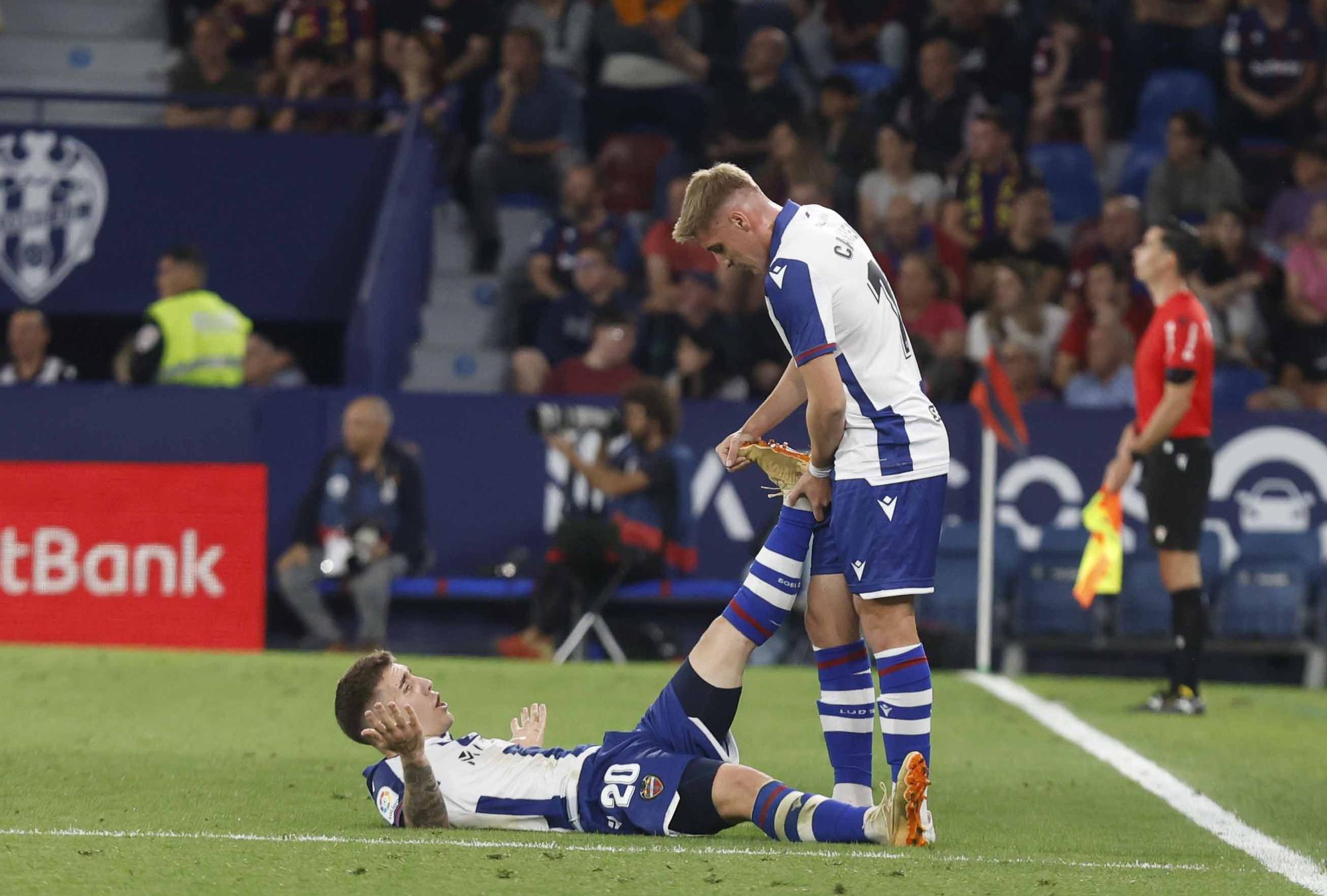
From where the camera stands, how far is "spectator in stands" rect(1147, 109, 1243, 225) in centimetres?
1540

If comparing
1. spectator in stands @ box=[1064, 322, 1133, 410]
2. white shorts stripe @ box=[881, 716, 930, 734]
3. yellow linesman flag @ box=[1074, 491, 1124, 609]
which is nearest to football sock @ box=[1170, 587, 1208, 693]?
yellow linesman flag @ box=[1074, 491, 1124, 609]

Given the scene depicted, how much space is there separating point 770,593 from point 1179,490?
448cm

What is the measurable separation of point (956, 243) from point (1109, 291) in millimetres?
1322

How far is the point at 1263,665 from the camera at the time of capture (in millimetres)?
12375

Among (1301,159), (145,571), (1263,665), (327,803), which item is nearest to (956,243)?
(1301,159)

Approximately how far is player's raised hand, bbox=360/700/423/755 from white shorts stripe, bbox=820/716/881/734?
1291mm

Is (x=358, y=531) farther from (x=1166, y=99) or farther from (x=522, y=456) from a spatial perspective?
(x=1166, y=99)

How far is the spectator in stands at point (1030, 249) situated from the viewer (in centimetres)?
1464

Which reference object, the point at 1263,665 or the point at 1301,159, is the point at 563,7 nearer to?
the point at 1301,159

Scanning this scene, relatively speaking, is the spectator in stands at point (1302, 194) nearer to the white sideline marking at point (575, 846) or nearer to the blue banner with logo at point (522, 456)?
the blue banner with logo at point (522, 456)

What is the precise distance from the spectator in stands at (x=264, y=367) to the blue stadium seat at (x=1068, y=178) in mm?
6280

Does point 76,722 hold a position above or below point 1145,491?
below

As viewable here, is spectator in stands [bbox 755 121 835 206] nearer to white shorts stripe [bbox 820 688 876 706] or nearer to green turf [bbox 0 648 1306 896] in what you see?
green turf [bbox 0 648 1306 896]

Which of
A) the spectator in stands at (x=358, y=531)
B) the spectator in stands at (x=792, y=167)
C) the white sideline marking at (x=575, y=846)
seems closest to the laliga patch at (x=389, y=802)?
the white sideline marking at (x=575, y=846)
